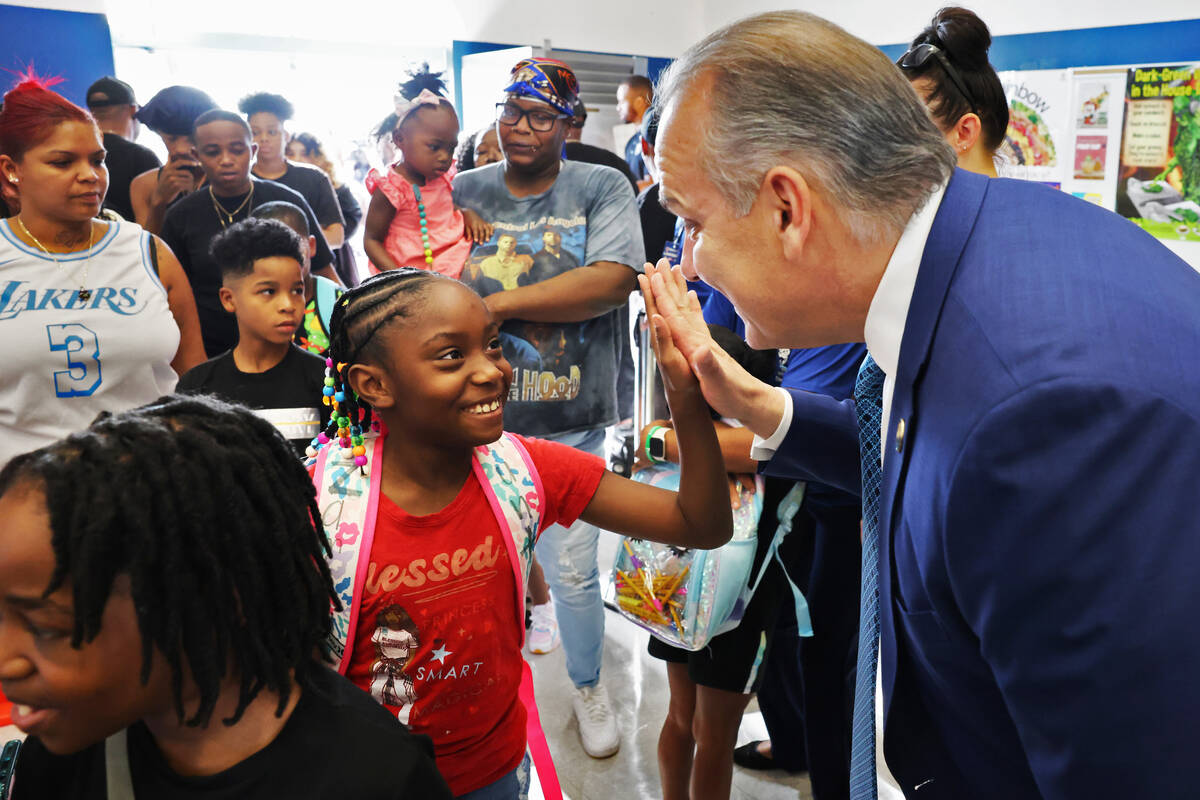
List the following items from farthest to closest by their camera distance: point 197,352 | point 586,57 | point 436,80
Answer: point 586,57, point 436,80, point 197,352

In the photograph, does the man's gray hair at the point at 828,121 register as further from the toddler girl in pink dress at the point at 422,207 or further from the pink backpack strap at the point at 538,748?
the toddler girl in pink dress at the point at 422,207

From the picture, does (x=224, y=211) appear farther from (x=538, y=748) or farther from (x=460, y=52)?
(x=460, y=52)

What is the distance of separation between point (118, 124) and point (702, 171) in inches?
164

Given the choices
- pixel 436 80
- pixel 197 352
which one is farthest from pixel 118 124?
pixel 197 352

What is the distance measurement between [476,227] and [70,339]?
3.71 feet

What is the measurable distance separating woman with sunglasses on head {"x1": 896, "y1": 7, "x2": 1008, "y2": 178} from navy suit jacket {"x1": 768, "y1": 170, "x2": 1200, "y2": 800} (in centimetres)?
113

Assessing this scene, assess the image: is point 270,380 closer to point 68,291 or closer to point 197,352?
point 197,352

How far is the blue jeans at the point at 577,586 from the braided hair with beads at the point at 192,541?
5.20 feet

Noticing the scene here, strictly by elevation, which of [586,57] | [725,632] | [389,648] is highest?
[586,57]

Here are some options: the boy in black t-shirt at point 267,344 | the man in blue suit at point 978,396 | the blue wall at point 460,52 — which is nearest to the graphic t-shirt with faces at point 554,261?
the boy in black t-shirt at point 267,344

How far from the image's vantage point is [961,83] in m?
1.95

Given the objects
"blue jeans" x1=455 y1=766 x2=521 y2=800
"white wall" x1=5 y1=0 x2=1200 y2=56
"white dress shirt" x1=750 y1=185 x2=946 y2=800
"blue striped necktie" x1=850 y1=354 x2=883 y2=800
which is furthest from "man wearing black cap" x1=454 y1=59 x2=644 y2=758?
"white wall" x1=5 y1=0 x2=1200 y2=56

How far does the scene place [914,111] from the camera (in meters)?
1.01

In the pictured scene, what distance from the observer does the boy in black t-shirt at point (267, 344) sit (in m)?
2.13
